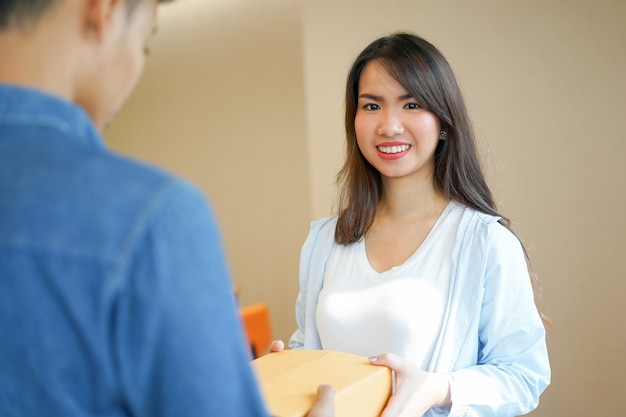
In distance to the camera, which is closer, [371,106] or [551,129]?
[371,106]

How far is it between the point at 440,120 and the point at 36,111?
1301mm

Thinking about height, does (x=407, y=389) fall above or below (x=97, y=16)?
below

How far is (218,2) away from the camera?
15.7 feet

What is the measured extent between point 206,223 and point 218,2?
452 centimetres

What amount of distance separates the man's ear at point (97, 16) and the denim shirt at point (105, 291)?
100mm

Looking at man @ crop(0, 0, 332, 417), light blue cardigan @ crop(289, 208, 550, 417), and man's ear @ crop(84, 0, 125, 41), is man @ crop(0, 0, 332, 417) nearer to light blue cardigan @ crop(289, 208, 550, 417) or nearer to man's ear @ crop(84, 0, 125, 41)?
man's ear @ crop(84, 0, 125, 41)

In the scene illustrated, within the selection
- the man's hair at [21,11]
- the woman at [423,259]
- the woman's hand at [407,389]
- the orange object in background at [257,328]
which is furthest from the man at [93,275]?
the orange object in background at [257,328]

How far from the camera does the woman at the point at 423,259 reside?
1494mm

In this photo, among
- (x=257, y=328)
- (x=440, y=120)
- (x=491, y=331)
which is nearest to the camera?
(x=491, y=331)

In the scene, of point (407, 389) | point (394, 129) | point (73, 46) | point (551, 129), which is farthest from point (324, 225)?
Result: point (73, 46)

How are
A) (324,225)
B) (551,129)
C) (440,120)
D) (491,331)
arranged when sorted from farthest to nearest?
1. (551,129)
2. (324,225)
3. (440,120)
4. (491,331)

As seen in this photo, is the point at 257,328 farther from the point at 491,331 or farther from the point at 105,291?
the point at 105,291

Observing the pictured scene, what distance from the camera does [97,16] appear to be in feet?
1.88

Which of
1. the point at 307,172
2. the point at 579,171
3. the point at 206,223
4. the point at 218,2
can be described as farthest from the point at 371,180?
the point at 218,2
